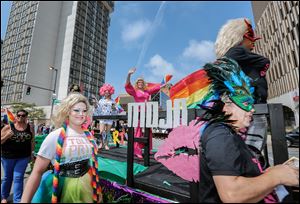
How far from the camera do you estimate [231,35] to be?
1.85 metres

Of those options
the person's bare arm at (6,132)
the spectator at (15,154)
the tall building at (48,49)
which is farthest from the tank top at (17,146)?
the tall building at (48,49)

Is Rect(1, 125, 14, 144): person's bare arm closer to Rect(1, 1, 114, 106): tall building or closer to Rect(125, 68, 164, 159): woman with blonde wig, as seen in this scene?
Rect(125, 68, 164, 159): woman with blonde wig

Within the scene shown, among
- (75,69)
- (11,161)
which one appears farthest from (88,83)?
(11,161)

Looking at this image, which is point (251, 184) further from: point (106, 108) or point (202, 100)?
point (106, 108)

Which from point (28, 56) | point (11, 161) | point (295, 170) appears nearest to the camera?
point (295, 170)

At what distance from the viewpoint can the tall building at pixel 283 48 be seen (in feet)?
70.6

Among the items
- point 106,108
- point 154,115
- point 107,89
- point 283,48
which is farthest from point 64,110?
point 283,48

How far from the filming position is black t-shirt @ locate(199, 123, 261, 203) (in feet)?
2.97

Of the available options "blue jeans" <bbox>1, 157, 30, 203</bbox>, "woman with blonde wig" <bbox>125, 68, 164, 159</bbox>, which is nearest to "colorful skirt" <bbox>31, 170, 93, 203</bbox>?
"blue jeans" <bbox>1, 157, 30, 203</bbox>

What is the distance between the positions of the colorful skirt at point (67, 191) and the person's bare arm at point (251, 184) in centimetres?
96

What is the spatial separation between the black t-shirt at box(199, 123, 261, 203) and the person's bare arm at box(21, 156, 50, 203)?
1.12 m

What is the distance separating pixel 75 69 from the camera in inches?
2325

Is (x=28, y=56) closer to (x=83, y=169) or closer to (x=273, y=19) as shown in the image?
(x=273, y=19)

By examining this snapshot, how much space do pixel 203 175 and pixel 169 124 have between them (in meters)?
1.23
